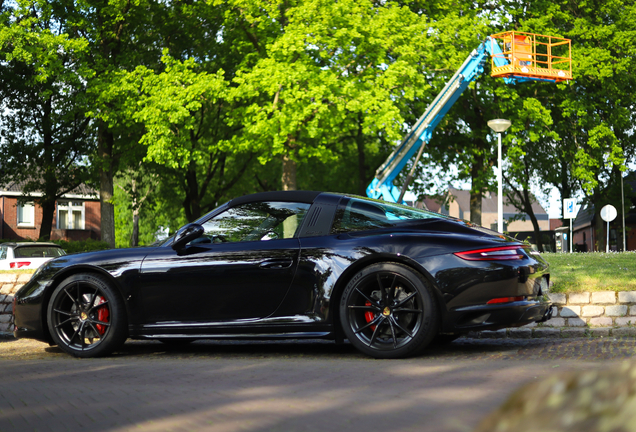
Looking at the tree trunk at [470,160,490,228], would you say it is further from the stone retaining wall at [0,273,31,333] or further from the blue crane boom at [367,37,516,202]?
the stone retaining wall at [0,273,31,333]

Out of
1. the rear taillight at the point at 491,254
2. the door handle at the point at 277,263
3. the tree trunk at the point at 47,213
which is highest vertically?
the tree trunk at the point at 47,213

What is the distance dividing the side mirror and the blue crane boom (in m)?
13.0

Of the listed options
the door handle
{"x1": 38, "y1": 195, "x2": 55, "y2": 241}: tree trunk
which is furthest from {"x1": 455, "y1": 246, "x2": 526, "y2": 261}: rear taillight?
{"x1": 38, "y1": 195, "x2": 55, "y2": 241}: tree trunk

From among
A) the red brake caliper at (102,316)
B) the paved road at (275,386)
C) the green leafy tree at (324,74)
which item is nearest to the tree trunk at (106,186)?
the green leafy tree at (324,74)

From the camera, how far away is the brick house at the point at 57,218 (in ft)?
168

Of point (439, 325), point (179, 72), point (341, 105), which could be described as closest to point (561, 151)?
point (341, 105)

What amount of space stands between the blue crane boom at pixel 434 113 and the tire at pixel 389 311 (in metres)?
13.4

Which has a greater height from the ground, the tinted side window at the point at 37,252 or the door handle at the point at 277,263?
the tinted side window at the point at 37,252

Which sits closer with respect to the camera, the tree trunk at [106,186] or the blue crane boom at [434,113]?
the blue crane boom at [434,113]

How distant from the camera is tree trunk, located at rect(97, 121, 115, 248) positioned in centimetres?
2419

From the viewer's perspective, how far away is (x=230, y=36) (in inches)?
1043

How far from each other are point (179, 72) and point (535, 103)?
46.3 feet

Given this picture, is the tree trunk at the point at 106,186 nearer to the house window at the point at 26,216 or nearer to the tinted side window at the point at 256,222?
the tinted side window at the point at 256,222

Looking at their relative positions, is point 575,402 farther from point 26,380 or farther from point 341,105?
point 341,105
